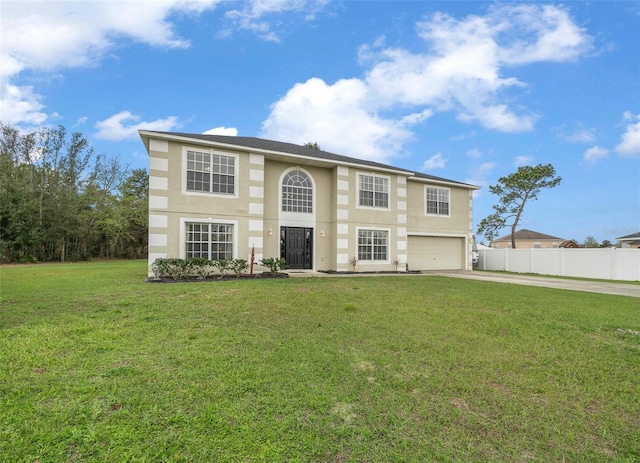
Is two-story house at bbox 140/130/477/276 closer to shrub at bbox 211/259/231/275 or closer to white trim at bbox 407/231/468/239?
white trim at bbox 407/231/468/239

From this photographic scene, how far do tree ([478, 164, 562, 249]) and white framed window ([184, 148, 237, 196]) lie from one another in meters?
22.2

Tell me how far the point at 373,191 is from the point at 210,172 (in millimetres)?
7935

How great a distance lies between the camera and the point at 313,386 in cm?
302

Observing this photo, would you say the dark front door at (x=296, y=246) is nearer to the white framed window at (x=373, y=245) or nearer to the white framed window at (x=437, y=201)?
the white framed window at (x=373, y=245)

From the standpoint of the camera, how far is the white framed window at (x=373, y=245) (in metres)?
15.8

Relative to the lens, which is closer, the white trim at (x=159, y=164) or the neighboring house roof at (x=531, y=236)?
the white trim at (x=159, y=164)

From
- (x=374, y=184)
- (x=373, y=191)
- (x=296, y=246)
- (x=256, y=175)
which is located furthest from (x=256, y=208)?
(x=374, y=184)

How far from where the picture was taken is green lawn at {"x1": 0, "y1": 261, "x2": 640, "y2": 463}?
7.16 feet

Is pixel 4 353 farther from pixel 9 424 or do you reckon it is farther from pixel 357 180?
pixel 357 180

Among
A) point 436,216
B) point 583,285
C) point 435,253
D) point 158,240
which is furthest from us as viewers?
point 435,253

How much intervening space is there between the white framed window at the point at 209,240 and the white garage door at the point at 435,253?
1009 centimetres

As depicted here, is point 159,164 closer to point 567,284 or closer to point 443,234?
point 443,234

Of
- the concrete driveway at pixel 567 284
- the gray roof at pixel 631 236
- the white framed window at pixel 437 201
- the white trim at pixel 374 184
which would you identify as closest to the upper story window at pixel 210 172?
the concrete driveway at pixel 567 284

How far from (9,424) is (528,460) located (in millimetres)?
3698
